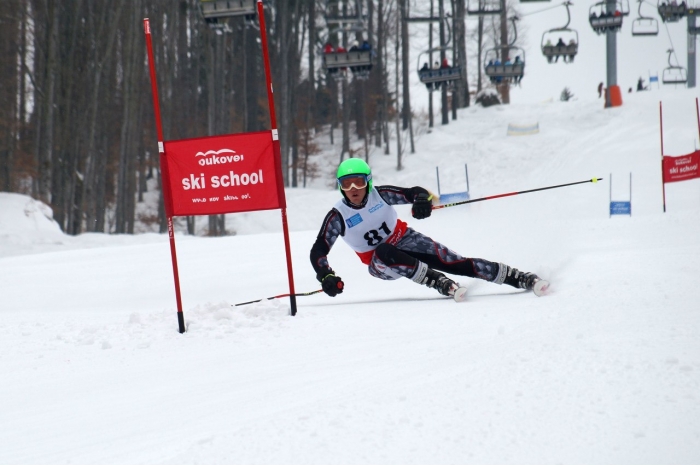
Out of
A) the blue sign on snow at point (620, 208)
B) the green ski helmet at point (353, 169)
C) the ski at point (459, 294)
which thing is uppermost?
the green ski helmet at point (353, 169)

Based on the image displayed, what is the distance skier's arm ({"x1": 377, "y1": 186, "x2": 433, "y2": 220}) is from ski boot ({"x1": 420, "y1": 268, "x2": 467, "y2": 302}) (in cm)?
57

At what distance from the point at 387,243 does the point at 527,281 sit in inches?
55.1

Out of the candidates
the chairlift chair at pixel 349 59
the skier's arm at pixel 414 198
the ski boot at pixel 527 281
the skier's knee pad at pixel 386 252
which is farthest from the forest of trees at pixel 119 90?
the ski boot at pixel 527 281

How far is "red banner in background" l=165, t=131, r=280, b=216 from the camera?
5.94 meters

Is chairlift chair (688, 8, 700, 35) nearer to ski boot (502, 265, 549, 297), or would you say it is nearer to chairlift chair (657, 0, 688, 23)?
chairlift chair (657, 0, 688, 23)

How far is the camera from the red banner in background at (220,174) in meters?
5.94

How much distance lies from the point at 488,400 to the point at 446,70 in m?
25.1

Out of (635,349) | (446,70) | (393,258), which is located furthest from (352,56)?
(635,349)

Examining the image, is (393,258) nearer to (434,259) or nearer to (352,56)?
(434,259)

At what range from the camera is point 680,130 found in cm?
2873

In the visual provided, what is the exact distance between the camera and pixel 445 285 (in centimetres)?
671

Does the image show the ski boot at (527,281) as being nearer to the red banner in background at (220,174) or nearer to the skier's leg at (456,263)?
the skier's leg at (456,263)

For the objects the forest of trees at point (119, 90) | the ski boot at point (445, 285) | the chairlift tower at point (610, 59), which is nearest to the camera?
the ski boot at point (445, 285)

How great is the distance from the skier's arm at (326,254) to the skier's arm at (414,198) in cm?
53
